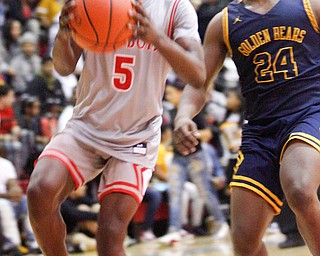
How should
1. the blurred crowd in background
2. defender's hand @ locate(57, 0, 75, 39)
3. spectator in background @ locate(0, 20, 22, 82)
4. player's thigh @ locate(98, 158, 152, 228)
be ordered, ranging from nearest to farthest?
defender's hand @ locate(57, 0, 75, 39), player's thigh @ locate(98, 158, 152, 228), the blurred crowd in background, spectator in background @ locate(0, 20, 22, 82)

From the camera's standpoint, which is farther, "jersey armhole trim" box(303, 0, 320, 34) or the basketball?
"jersey armhole trim" box(303, 0, 320, 34)

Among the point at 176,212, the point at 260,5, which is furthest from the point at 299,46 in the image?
the point at 176,212

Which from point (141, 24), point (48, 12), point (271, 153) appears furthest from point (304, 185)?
point (48, 12)

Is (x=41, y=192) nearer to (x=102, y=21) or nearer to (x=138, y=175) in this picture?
(x=138, y=175)

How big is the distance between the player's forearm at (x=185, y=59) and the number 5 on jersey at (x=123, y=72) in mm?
358

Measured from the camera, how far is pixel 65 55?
506cm

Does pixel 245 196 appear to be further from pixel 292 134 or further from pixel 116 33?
pixel 116 33

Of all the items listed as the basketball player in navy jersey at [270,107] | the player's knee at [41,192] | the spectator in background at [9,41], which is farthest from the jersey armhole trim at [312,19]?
the spectator in background at [9,41]

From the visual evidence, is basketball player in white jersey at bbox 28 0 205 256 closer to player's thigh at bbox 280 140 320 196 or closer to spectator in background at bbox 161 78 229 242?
player's thigh at bbox 280 140 320 196

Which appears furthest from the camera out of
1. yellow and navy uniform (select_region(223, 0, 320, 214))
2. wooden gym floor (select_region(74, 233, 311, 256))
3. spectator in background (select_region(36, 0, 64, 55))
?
spectator in background (select_region(36, 0, 64, 55))

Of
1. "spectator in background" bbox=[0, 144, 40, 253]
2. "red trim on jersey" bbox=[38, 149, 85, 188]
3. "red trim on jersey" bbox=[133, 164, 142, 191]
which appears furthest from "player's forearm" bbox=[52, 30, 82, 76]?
"spectator in background" bbox=[0, 144, 40, 253]

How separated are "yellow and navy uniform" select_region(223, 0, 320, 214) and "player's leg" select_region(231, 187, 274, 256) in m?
0.06

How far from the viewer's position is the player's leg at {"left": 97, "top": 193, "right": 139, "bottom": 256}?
4.81 meters

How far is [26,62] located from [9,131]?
2.12 metres
